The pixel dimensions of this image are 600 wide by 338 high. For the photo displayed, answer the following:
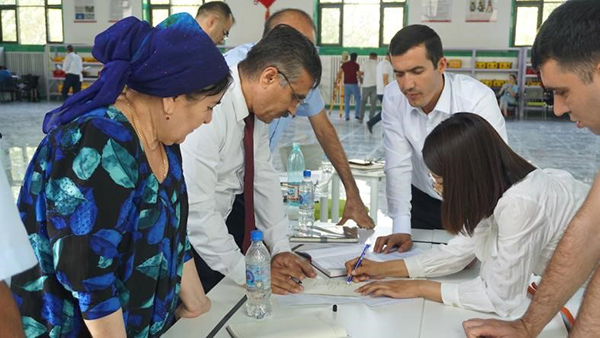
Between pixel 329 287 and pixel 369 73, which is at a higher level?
pixel 369 73

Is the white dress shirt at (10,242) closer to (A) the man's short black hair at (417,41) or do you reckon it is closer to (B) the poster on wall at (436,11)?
(A) the man's short black hair at (417,41)

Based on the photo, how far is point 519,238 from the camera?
4.99 ft

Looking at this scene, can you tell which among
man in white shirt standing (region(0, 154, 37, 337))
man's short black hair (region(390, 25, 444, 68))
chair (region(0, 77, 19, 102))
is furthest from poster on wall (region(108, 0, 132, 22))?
man in white shirt standing (region(0, 154, 37, 337))

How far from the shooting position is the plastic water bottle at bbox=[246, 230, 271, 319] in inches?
61.5

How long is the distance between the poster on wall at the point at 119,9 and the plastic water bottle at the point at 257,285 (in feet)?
51.2

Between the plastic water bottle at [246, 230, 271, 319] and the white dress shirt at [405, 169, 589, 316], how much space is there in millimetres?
497

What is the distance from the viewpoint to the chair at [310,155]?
4332mm

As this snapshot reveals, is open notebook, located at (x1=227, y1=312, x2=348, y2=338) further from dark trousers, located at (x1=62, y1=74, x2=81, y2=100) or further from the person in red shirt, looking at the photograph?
dark trousers, located at (x1=62, y1=74, x2=81, y2=100)

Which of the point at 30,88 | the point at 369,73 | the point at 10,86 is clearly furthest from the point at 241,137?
the point at 30,88

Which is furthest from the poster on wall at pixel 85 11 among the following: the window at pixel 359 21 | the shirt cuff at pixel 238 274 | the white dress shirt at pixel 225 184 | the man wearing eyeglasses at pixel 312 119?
the shirt cuff at pixel 238 274

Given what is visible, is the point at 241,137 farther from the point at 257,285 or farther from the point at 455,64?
the point at 455,64

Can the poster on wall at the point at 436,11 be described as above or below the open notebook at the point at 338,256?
above

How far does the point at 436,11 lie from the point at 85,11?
9.55m

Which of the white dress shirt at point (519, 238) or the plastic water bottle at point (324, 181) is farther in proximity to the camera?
the plastic water bottle at point (324, 181)
